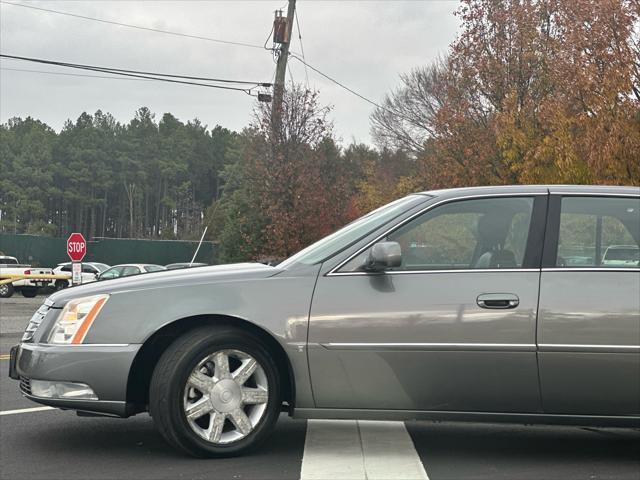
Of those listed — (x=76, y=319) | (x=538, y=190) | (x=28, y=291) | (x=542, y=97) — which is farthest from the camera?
(x=28, y=291)

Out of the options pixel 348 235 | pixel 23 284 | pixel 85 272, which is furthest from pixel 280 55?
pixel 348 235

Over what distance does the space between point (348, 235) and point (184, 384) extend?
4.30ft

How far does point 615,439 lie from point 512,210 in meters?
1.85

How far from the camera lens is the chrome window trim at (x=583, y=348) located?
5430 millimetres

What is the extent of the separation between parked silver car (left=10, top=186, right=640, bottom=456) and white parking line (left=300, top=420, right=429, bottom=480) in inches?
10.2

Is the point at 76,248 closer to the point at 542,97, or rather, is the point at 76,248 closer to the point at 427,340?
the point at 542,97

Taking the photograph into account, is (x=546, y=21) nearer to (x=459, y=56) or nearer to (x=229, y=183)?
(x=459, y=56)

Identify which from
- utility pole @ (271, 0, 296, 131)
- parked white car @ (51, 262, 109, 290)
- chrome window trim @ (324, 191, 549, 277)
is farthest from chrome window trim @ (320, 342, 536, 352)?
parked white car @ (51, 262, 109, 290)

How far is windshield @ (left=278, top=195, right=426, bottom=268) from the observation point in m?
5.84

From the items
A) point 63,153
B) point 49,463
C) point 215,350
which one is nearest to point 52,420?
point 49,463

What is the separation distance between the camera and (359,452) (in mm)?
5793

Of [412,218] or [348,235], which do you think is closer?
[412,218]

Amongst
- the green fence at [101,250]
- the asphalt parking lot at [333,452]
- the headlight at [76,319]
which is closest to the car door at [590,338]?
the asphalt parking lot at [333,452]

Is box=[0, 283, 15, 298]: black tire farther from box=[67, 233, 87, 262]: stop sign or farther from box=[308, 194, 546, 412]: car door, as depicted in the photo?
box=[308, 194, 546, 412]: car door
